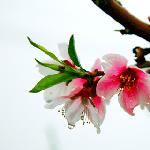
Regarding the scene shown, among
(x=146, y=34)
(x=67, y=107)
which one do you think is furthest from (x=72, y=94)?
(x=146, y=34)

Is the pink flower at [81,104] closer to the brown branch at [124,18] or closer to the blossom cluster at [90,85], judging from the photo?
the blossom cluster at [90,85]

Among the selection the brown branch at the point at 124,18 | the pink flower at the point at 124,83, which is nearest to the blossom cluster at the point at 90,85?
the pink flower at the point at 124,83

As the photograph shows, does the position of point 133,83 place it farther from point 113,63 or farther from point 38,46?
point 38,46

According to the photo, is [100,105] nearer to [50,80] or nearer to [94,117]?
[94,117]

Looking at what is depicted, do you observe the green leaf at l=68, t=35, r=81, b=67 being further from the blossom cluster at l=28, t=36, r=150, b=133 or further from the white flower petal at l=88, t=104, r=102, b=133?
the white flower petal at l=88, t=104, r=102, b=133

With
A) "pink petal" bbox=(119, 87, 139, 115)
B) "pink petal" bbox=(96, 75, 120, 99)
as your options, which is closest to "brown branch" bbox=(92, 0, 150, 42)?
"pink petal" bbox=(96, 75, 120, 99)

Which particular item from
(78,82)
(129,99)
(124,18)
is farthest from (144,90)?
(124,18)

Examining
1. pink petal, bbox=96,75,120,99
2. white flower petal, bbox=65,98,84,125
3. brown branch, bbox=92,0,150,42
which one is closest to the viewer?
brown branch, bbox=92,0,150,42
